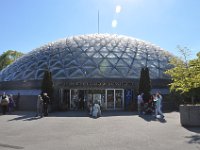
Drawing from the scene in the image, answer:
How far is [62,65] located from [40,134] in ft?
66.7

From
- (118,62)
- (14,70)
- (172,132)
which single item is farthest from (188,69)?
(14,70)

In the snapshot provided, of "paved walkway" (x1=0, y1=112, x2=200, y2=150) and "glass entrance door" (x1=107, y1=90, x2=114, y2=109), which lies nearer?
"paved walkway" (x1=0, y1=112, x2=200, y2=150)

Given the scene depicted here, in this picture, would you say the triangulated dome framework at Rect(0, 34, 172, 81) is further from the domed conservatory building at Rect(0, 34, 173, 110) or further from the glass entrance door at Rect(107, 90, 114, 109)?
the glass entrance door at Rect(107, 90, 114, 109)

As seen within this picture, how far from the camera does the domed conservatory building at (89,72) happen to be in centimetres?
3105

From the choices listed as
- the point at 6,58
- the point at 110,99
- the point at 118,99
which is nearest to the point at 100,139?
the point at 110,99

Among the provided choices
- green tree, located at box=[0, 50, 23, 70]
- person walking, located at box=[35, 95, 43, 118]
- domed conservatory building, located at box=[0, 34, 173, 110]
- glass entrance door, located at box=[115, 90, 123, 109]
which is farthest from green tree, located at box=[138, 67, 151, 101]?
green tree, located at box=[0, 50, 23, 70]

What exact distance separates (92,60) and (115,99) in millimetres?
5076

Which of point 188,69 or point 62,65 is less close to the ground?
point 62,65

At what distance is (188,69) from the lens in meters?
17.6

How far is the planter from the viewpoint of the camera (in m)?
16.2

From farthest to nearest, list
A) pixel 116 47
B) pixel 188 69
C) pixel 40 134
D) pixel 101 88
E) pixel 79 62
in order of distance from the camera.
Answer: pixel 116 47 → pixel 79 62 → pixel 101 88 → pixel 188 69 → pixel 40 134

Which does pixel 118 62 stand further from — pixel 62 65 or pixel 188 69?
pixel 188 69

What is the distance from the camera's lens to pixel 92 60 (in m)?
33.6

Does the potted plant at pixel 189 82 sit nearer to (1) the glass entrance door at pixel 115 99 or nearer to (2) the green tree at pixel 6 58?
(1) the glass entrance door at pixel 115 99
